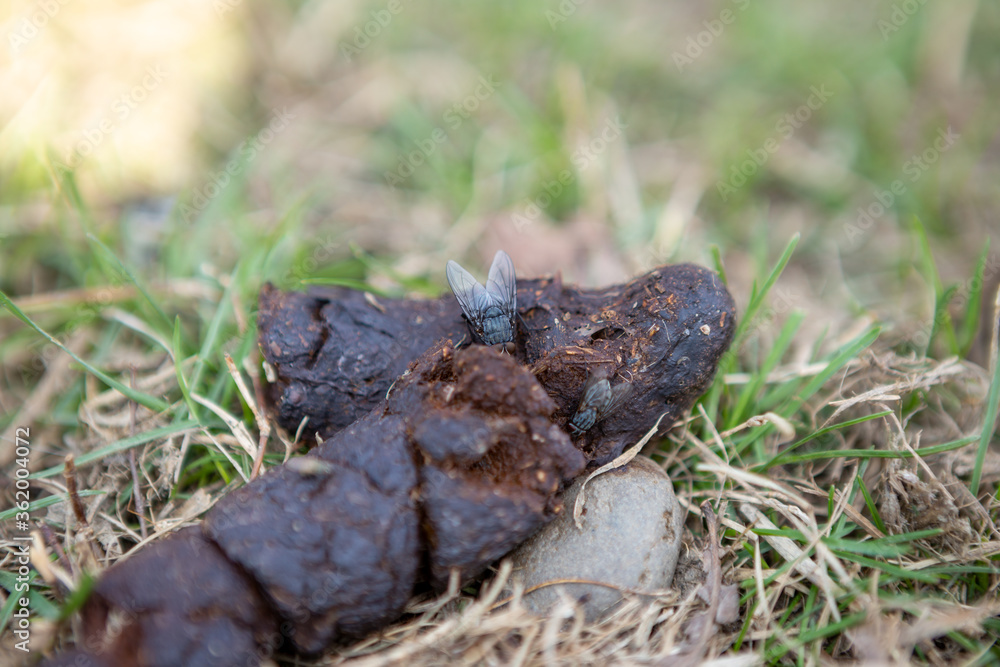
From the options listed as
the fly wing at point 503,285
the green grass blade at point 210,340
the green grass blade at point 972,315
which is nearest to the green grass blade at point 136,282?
the green grass blade at point 210,340

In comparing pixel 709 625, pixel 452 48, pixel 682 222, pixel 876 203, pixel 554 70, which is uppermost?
pixel 452 48

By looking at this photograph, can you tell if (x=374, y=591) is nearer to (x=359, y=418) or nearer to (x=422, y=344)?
(x=359, y=418)

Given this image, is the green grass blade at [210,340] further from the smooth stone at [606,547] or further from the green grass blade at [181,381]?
the smooth stone at [606,547]

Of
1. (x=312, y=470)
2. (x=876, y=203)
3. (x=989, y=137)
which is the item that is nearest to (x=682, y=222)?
(x=876, y=203)

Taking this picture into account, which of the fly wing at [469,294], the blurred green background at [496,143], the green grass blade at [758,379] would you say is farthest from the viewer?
the blurred green background at [496,143]

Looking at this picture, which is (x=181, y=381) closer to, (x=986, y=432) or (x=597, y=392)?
(x=597, y=392)

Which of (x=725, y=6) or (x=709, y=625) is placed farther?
(x=725, y=6)

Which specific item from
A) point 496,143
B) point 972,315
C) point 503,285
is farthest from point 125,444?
point 972,315

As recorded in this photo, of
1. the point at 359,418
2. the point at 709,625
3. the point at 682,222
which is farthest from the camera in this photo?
the point at 682,222
